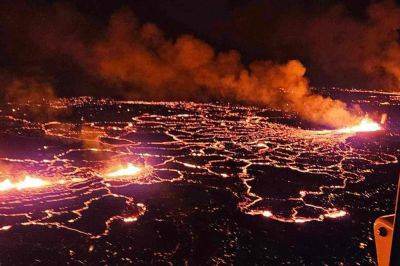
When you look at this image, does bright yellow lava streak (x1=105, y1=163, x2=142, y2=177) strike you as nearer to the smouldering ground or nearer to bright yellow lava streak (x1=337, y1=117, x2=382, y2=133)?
the smouldering ground

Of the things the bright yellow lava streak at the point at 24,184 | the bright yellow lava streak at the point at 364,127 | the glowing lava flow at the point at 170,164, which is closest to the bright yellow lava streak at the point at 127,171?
the glowing lava flow at the point at 170,164

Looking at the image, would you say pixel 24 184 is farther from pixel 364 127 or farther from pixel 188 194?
pixel 364 127

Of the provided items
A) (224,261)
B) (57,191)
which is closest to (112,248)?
(224,261)

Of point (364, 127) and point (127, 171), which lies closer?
point (127, 171)

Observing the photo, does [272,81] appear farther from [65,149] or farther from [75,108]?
[65,149]

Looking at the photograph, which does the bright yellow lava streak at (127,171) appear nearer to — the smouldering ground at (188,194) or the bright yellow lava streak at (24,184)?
the smouldering ground at (188,194)

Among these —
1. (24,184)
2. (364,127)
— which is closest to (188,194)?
(24,184)

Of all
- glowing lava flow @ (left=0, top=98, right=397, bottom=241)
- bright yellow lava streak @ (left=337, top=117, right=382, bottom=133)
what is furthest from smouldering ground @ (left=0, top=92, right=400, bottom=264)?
bright yellow lava streak @ (left=337, top=117, right=382, bottom=133)
